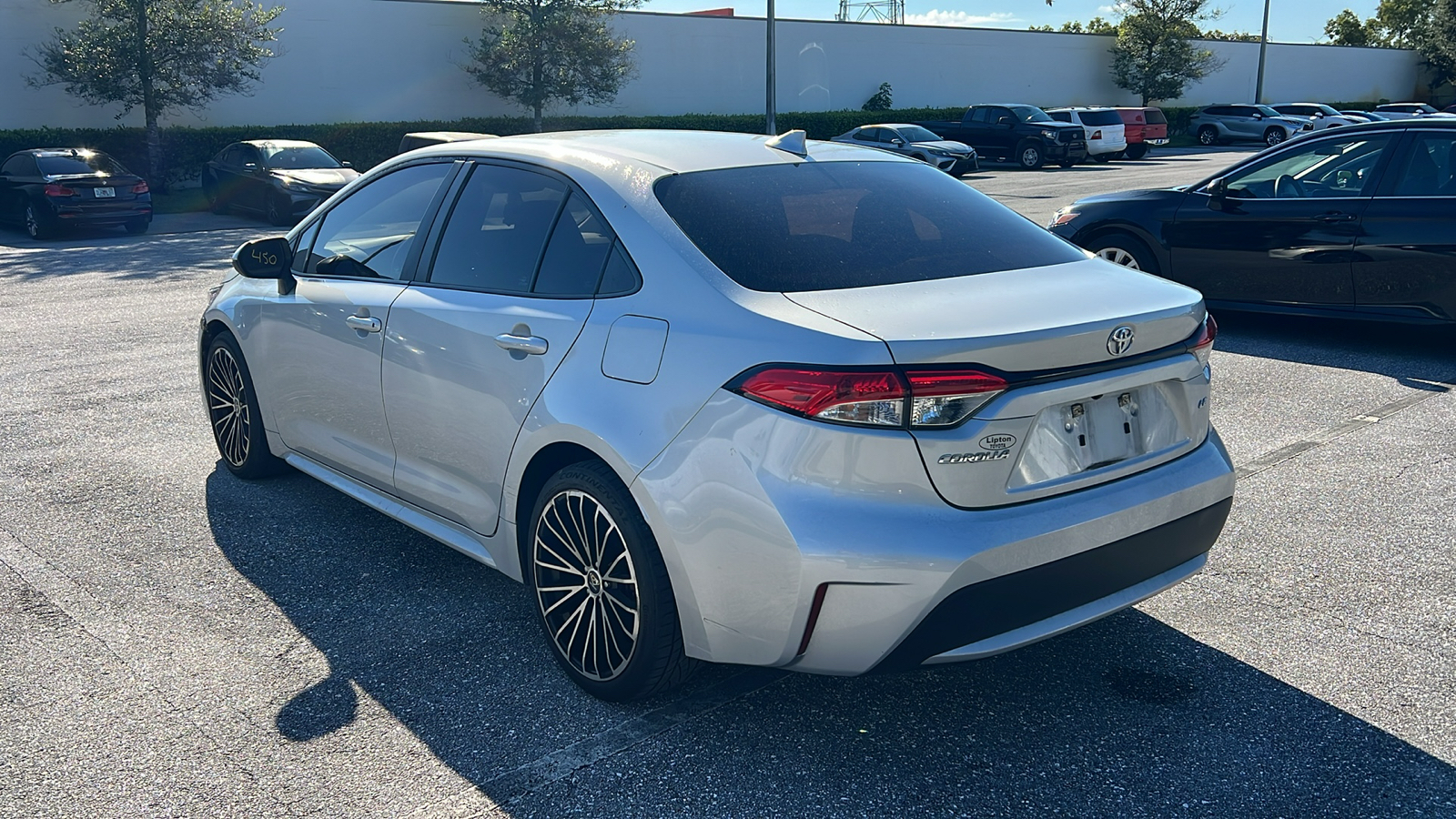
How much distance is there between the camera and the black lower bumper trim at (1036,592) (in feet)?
9.30

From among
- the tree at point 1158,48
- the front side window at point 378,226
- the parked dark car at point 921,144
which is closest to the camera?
the front side window at point 378,226

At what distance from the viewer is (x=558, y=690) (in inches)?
138

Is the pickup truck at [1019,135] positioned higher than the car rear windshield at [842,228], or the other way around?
the car rear windshield at [842,228]

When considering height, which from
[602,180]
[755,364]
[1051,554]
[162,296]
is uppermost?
[602,180]

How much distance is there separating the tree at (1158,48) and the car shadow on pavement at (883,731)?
4778cm

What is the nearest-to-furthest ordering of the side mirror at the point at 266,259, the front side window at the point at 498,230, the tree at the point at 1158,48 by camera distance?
the front side window at the point at 498,230 → the side mirror at the point at 266,259 → the tree at the point at 1158,48

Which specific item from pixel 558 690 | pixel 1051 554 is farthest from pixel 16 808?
pixel 1051 554

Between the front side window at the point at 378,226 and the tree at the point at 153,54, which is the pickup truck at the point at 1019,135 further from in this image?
the front side window at the point at 378,226

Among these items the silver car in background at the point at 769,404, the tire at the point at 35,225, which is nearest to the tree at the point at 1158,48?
the tire at the point at 35,225

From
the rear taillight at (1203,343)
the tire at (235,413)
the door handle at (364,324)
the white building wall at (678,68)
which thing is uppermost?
the white building wall at (678,68)

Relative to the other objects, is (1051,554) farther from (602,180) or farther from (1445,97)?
(1445,97)

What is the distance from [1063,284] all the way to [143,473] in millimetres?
4429

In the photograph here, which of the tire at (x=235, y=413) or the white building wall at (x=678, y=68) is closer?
the tire at (x=235, y=413)

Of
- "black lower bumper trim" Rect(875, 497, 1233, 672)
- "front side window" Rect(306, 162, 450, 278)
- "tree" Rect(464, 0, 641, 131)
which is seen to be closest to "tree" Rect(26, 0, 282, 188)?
"tree" Rect(464, 0, 641, 131)
